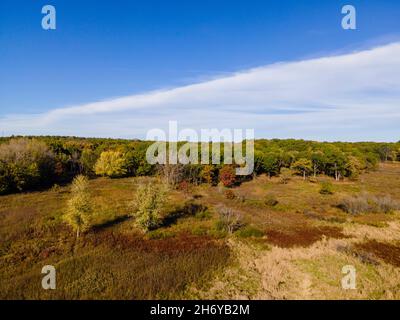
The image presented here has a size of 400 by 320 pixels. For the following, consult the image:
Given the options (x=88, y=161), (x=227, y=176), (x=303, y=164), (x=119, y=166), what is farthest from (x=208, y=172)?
(x=88, y=161)

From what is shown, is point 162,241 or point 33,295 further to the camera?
point 162,241

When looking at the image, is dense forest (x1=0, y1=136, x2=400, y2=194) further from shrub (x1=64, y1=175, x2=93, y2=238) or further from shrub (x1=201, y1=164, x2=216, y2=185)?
shrub (x1=64, y1=175, x2=93, y2=238)

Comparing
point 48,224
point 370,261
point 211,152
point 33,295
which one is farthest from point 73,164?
point 370,261

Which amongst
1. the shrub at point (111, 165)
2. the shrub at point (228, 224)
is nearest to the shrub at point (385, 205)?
the shrub at point (228, 224)

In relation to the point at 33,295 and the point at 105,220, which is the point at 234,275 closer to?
the point at 33,295

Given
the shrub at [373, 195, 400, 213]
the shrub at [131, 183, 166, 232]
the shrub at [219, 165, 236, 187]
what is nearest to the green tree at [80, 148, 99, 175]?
the shrub at [219, 165, 236, 187]
